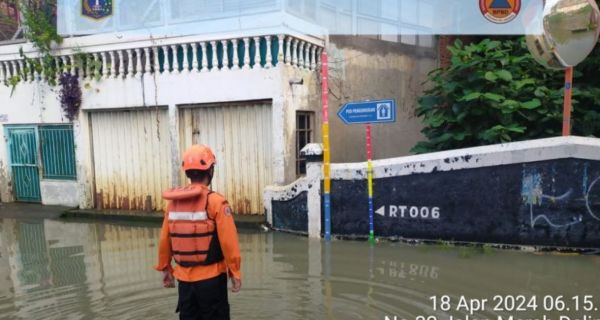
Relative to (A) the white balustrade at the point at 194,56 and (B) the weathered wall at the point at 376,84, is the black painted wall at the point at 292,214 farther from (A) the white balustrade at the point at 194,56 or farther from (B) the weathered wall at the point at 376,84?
(A) the white balustrade at the point at 194,56

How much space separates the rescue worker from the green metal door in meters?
7.60

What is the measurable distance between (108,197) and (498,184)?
22.2ft

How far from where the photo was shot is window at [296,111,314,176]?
7.96 m

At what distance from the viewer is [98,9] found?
8781mm

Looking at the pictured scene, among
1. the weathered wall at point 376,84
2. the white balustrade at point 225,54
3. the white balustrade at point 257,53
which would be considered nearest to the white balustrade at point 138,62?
the white balustrade at point 225,54

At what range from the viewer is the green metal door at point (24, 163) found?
9.55 metres

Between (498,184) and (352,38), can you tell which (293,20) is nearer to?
(352,38)

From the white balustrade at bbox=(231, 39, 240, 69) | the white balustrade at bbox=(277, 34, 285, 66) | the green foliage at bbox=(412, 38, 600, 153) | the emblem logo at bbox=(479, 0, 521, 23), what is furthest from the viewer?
the emblem logo at bbox=(479, 0, 521, 23)

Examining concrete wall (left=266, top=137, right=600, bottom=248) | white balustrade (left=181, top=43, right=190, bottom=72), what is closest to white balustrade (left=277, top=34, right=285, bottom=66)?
white balustrade (left=181, top=43, right=190, bottom=72)

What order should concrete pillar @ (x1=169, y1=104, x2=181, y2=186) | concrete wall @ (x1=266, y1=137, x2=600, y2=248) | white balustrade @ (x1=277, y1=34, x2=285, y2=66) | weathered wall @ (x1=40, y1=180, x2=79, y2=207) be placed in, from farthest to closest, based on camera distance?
1. weathered wall @ (x1=40, y1=180, x2=79, y2=207)
2. concrete pillar @ (x1=169, y1=104, x2=181, y2=186)
3. white balustrade @ (x1=277, y1=34, x2=285, y2=66)
4. concrete wall @ (x1=266, y1=137, x2=600, y2=248)

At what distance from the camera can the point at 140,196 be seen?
28.7ft

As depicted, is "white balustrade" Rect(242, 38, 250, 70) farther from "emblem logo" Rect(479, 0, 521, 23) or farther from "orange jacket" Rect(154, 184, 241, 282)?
"orange jacket" Rect(154, 184, 241, 282)

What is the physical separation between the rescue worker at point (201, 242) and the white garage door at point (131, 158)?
5367 millimetres

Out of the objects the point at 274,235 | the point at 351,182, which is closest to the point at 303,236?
the point at 274,235
